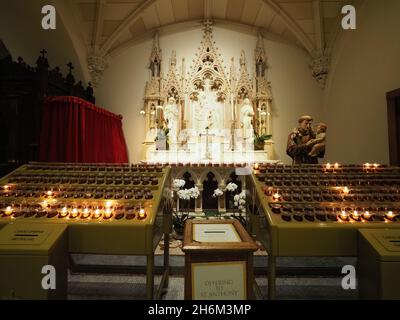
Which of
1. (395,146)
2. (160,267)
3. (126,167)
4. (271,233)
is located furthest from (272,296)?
(395,146)

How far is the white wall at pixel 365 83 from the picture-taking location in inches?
186

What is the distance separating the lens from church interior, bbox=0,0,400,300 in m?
1.69

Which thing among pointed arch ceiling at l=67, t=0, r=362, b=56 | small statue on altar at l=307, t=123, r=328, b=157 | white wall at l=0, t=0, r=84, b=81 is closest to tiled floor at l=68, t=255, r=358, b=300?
small statue on altar at l=307, t=123, r=328, b=157

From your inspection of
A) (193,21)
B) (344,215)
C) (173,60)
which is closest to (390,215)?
(344,215)

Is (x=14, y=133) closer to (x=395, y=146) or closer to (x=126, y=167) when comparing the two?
(x=126, y=167)

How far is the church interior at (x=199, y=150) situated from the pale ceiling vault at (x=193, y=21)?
0.13 ft

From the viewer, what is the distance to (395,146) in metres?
4.49

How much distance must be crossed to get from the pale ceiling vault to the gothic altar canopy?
52cm

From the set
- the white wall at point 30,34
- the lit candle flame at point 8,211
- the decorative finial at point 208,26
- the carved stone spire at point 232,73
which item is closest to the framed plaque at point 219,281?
the lit candle flame at point 8,211

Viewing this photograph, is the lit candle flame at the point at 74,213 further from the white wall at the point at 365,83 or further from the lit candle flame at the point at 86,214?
the white wall at the point at 365,83

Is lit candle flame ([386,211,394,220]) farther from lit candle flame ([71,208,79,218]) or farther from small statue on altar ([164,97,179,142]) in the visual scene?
small statue on altar ([164,97,179,142])

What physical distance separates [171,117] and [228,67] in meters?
2.41

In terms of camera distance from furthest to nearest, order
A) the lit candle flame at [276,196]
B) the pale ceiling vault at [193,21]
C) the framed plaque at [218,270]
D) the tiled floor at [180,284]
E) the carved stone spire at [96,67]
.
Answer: the carved stone spire at [96,67]
the pale ceiling vault at [193,21]
the tiled floor at [180,284]
the lit candle flame at [276,196]
the framed plaque at [218,270]

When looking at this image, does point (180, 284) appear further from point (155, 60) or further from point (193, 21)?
point (193, 21)
